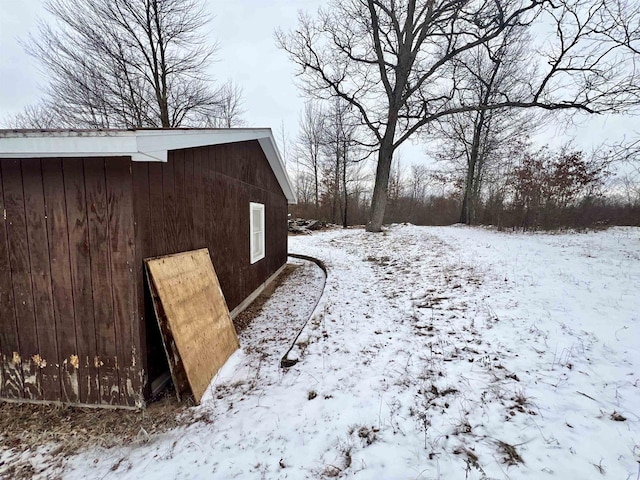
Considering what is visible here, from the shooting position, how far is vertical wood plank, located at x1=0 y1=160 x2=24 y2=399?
2559mm

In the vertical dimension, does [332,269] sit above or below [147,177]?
below

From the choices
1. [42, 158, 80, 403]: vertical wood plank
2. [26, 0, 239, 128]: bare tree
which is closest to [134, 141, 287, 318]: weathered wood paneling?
[42, 158, 80, 403]: vertical wood plank

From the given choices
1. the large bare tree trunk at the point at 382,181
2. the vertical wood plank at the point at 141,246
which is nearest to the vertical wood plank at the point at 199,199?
the vertical wood plank at the point at 141,246

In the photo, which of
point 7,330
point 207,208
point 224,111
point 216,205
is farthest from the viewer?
point 224,111

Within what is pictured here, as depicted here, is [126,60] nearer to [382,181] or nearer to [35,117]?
[35,117]

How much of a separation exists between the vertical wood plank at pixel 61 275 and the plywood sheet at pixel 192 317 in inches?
28.8

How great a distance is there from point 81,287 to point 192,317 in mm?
1015

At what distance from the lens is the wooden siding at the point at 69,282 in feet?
8.00

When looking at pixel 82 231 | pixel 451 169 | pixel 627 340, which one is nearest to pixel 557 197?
pixel 451 169

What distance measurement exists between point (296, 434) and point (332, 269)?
221 inches

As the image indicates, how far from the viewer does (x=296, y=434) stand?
210cm

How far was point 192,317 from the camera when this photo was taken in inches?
118

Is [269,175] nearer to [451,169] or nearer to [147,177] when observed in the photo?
[147,177]

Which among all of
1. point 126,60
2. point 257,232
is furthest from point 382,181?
point 126,60
